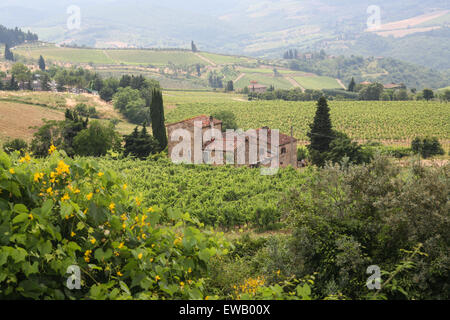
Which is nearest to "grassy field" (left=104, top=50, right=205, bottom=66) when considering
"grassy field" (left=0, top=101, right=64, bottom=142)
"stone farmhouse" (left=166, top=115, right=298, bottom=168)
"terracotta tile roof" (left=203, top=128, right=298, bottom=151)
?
"grassy field" (left=0, top=101, right=64, bottom=142)

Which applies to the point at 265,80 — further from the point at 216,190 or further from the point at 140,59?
the point at 216,190

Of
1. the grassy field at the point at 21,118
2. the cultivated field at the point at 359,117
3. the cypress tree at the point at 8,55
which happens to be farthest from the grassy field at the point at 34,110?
the cypress tree at the point at 8,55

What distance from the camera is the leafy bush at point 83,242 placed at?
4.06 m

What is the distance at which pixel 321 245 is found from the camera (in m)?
9.37

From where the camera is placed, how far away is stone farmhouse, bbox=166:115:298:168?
37156mm

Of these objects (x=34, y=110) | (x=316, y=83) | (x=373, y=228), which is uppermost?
(x=316, y=83)

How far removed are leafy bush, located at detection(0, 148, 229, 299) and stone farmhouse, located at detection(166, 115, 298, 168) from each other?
104ft

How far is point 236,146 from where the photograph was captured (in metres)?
37.4

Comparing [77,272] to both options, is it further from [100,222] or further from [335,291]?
[335,291]

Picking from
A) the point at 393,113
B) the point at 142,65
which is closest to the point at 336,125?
the point at 393,113

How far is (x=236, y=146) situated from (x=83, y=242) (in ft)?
108

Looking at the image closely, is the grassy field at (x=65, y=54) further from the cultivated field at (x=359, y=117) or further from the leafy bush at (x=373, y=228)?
the leafy bush at (x=373, y=228)

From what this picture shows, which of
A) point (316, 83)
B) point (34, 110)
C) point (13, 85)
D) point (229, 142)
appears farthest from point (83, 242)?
point (316, 83)

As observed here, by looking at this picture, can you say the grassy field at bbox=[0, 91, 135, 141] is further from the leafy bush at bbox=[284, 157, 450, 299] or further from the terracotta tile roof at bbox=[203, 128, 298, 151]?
the leafy bush at bbox=[284, 157, 450, 299]
